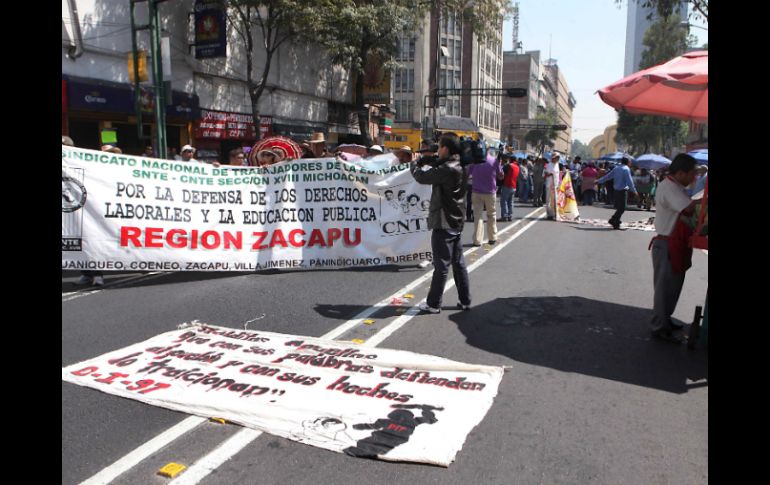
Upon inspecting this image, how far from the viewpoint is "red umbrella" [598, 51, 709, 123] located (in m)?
5.87

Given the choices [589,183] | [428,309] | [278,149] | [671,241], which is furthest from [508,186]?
[671,241]

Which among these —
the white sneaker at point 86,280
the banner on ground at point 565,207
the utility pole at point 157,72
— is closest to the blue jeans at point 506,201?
the banner on ground at point 565,207

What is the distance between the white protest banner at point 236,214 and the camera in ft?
24.9

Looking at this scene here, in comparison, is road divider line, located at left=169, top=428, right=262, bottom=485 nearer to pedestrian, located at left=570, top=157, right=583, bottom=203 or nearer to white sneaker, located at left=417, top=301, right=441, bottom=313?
white sneaker, located at left=417, top=301, right=441, bottom=313

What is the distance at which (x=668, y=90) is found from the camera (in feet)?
26.5

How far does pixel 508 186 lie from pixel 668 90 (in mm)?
8347

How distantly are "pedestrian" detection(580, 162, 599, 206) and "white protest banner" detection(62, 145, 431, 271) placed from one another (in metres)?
17.5

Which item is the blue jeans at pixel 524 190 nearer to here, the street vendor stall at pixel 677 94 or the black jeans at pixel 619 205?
the black jeans at pixel 619 205

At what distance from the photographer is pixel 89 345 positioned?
521 cm

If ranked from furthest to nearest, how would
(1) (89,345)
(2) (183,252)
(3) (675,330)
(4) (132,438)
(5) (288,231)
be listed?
(5) (288,231), (2) (183,252), (3) (675,330), (1) (89,345), (4) (132,438)
